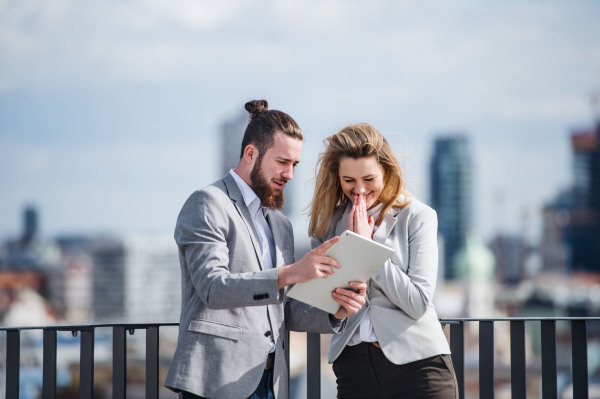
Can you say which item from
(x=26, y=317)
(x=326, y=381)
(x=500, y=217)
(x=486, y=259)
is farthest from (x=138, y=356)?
(x=500, y=217)

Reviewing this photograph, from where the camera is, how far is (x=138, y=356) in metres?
104

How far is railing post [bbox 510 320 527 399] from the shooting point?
13.8 ft

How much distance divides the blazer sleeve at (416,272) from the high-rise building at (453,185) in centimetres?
14778

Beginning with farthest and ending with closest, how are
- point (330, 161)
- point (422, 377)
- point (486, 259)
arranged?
point (486, 259)
point (330, 161)
point (422, 377)

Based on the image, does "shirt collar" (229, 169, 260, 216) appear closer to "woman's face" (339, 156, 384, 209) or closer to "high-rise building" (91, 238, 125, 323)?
"woman's face" (339, 156, 384, 209)

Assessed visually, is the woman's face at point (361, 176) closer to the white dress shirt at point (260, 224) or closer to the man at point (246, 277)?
the man at point (246, 277)

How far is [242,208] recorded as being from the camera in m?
2.93

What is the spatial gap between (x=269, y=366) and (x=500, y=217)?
472ft

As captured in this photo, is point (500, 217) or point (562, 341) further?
point (500, 217)

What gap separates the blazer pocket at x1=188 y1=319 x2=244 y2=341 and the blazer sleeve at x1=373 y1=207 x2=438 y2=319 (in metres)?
0.58

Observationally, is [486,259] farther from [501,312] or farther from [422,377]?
[422,377]

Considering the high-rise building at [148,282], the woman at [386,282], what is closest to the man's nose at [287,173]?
the woman at [386,282]

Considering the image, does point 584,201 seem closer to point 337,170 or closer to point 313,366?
point 313,366

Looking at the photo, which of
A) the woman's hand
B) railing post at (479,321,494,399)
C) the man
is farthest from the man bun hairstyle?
railing post at (479,321,494,399)
